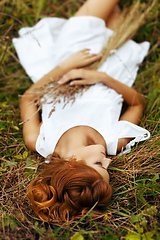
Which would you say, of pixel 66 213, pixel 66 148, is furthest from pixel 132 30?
pixel 66 213

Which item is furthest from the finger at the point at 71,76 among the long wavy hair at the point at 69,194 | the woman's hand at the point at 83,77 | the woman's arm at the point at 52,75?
the long wavy hair at the point at 69,194

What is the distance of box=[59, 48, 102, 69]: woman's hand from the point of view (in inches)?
91.1

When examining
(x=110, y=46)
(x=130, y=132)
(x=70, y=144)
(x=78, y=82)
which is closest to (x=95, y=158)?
(x=70, y=144)

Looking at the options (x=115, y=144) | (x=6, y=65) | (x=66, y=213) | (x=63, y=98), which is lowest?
(x=66, y=213)

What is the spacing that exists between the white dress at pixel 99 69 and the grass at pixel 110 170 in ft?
0.60

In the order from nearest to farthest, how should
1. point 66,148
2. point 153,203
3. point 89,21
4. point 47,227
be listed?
point 47,227
point 153,203
point 66,148
point 89,21

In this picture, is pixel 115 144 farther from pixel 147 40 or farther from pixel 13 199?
pixel 147 40

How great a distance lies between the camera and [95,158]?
5.71ft

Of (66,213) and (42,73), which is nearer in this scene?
(66,213)

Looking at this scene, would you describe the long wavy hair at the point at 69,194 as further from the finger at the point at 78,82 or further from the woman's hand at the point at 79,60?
the woman's hand at the point at 79,60

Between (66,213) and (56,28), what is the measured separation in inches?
90.2

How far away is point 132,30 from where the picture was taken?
2.56m

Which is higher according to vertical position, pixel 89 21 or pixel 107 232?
pixel 89 21

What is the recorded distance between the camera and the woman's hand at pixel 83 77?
2.16m
